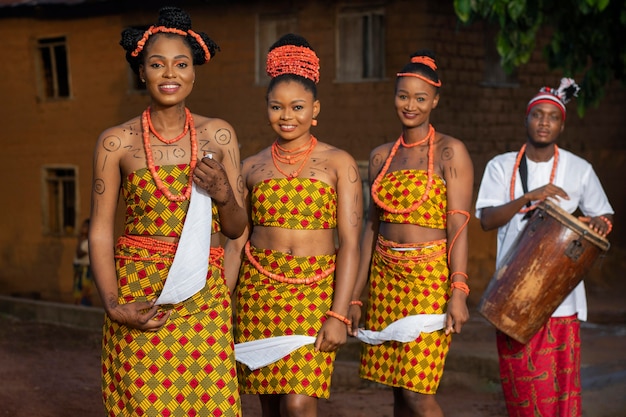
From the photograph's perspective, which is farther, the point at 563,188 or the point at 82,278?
Answer: the point at 82,278

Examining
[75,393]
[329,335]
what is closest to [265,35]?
[75,393]

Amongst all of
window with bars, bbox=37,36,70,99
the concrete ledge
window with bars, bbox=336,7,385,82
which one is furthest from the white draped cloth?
window with bars, bbox=37,36,70,99

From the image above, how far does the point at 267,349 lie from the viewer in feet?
16.1

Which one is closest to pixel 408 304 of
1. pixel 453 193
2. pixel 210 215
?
pixel 453 193

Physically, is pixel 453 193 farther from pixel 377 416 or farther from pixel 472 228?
pixel 472 228

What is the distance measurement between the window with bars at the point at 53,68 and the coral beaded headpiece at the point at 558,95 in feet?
44.1

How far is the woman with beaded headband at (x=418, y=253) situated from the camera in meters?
5.23

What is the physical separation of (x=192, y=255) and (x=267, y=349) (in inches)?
41.1

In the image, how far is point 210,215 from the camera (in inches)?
162

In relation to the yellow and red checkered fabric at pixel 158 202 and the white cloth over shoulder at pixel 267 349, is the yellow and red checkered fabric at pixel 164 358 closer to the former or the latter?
the yellow and red checkered fabric at pixel 158 202

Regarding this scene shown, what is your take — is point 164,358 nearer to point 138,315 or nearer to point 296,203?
point 138,315

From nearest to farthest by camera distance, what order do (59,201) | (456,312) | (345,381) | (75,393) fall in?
1. (456,312)
2. (75,393)
3. (345,381)
4. (59,201)

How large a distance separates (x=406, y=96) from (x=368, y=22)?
9.30 metres

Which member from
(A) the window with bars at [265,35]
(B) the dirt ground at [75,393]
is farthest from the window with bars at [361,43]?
(B) the dirt ground at [75,393]
